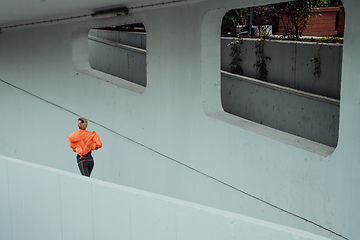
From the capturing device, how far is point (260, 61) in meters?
8.97

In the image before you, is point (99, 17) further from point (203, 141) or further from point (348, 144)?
point (348, 144)

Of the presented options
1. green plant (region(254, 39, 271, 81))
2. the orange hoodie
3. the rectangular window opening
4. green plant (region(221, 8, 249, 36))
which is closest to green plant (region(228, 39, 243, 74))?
the rectangular window opening

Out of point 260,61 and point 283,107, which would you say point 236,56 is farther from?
point 283,107

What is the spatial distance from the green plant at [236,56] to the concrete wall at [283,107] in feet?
0.91

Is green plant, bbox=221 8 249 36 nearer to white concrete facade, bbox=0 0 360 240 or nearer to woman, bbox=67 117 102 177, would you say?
white concrete facade, bbox=0 0 360 240

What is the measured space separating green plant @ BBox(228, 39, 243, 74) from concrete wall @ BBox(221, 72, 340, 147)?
0.91 ft

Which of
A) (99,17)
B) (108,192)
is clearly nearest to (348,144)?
(108,192)

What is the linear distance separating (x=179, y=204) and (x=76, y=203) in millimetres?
1194

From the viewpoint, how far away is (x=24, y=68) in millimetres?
10508

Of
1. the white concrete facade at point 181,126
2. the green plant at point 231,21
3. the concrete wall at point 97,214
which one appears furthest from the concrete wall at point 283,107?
the concrete wall at point 97,214

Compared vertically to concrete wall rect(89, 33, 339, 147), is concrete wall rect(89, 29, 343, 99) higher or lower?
higher

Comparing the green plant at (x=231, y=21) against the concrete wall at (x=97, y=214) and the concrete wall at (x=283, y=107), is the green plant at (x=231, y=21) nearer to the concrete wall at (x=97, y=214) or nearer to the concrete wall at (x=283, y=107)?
the concrete wall at (x=283, y=107)

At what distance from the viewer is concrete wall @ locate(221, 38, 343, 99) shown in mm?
7340

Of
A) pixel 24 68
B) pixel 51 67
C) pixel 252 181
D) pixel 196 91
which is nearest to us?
pixel 252 181
